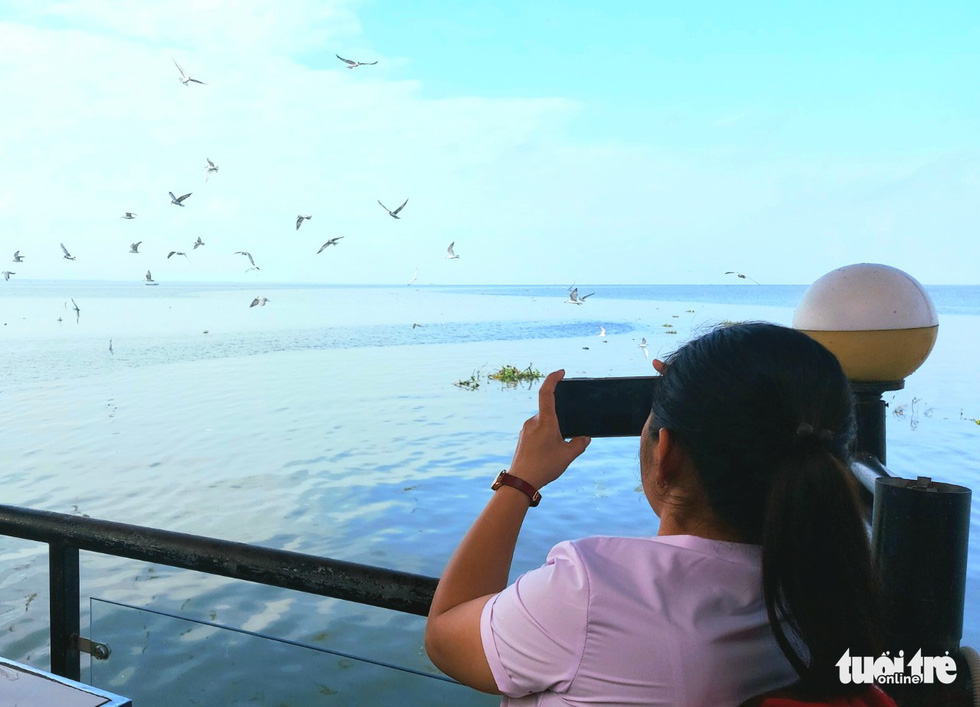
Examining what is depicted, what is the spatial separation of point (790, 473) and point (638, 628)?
0.25m

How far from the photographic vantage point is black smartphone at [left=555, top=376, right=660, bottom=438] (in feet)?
3.83

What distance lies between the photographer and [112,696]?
1.26 metres

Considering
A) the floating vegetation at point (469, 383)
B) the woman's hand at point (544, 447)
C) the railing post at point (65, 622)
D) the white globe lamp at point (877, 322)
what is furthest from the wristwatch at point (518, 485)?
the floating vegetation at point (469, 383)

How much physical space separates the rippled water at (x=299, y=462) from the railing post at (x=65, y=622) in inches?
5.7

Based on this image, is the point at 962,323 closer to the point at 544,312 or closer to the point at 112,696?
Result: the point at 544,312

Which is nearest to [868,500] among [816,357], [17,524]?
[816,357]

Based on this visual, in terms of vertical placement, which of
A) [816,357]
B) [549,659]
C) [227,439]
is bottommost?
[227,439]

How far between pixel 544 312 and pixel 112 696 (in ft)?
174

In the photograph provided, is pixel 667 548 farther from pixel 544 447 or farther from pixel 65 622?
pixel 65 622

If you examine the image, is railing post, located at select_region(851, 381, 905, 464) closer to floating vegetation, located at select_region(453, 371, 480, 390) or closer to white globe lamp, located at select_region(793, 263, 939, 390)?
white globe lamp, located at select_region(793, 263, 939, 390)

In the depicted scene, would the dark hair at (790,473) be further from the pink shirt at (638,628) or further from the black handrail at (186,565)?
the black handrail at (186,565)

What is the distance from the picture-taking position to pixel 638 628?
88 centimetres

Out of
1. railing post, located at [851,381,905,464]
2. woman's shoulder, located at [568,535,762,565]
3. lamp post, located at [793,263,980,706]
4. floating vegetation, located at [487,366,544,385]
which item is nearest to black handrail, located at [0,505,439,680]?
woman's shoulder, located at [568,535,762,565]

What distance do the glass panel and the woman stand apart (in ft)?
1.87
